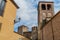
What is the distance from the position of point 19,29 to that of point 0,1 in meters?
23.6

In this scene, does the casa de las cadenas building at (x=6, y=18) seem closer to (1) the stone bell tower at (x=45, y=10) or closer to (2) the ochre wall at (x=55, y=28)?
(2) the ochre wall at (x=55, y=28)

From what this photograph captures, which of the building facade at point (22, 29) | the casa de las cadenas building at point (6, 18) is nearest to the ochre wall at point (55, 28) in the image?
the casa de las cadenas building at point (6, 18)

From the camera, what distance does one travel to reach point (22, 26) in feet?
117

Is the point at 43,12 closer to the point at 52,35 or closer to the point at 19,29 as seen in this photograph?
the point at 19,29

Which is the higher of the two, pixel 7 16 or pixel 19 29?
pixel 7 16

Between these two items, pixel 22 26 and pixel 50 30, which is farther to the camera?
pixel 22 26

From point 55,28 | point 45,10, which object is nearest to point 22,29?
point 45,10

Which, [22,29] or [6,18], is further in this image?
[22,29]

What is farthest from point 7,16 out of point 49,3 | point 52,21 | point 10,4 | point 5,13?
point 49,3

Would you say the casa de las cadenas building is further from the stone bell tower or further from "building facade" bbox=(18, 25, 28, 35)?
"building facade" bbox=(18, 25, 28, 35)

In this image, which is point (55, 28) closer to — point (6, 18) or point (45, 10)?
point (6, 18)

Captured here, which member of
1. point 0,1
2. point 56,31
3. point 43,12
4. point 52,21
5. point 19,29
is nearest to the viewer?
point 0,1

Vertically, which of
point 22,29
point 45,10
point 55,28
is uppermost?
point 45,10

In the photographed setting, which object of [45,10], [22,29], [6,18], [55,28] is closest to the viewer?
[6,18]
